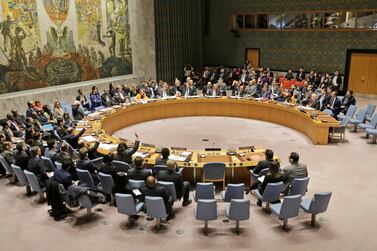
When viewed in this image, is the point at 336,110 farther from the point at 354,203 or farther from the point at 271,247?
the point at 271,247

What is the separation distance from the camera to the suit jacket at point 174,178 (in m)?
6.99

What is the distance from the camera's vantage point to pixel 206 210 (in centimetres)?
633

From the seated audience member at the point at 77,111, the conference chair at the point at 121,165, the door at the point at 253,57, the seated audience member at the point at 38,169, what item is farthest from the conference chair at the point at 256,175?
the door at the point at 253,57

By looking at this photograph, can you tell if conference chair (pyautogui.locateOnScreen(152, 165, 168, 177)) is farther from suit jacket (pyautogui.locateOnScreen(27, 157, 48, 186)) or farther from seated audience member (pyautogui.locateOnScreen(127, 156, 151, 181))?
suit jacket (pyautogui.locateOnScreen(27, 157, 48, 186))

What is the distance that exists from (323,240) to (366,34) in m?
13.9

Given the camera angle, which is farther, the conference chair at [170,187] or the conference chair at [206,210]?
the conference chair at [170,187]

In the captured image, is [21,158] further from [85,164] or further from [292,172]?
[292,172]

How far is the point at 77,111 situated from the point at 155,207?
758 cm

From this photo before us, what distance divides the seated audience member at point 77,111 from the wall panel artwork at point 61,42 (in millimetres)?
2750

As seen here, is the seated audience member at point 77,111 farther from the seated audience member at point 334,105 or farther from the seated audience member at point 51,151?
the seated audience member at point 334,105

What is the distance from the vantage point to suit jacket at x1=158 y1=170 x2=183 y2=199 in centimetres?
699

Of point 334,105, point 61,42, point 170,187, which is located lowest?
point 170,187

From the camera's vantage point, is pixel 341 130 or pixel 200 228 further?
pixel 341 130

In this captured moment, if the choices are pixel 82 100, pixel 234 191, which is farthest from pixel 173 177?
pixel 82 100
